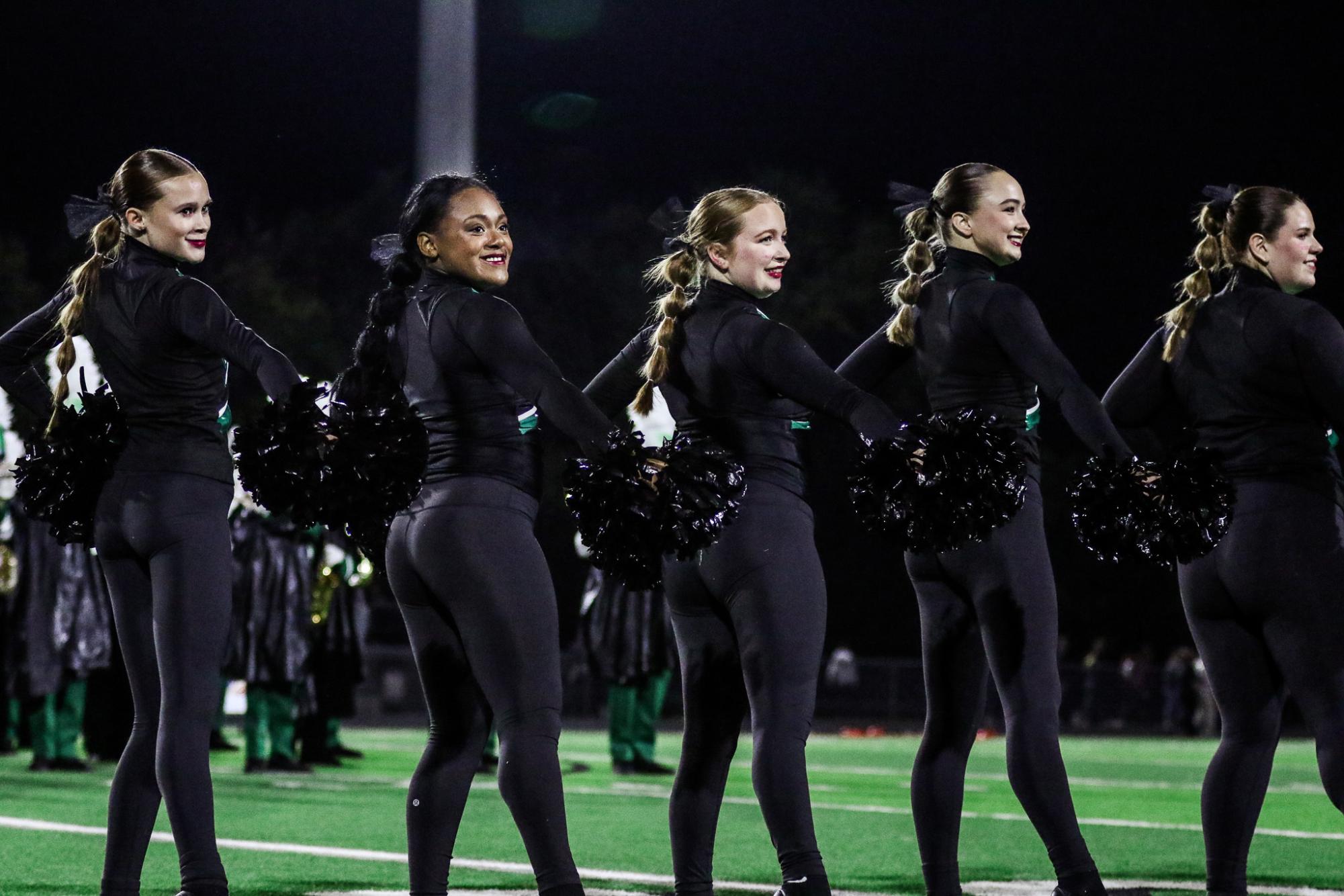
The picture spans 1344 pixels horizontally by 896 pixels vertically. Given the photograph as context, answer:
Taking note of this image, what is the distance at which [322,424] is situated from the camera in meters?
4.50

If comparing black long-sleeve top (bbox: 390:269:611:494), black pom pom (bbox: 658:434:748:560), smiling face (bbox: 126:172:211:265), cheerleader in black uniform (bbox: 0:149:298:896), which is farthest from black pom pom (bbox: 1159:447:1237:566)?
smiling face (bbox: 126:172:211:265)

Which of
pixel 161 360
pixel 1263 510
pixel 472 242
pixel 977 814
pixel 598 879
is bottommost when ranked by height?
pixel 598 879

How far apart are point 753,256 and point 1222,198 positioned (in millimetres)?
Result: 1453

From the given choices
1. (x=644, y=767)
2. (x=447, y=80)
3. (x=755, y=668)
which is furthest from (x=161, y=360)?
(x=447, y=80)

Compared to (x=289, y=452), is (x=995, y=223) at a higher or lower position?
higher

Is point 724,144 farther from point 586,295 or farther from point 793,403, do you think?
point 793,403

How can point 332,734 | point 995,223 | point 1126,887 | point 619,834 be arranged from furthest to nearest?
point 332,734
point 619,834
point 1126,887
point 995,223

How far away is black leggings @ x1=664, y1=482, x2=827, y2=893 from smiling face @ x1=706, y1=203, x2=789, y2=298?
0.60 metres

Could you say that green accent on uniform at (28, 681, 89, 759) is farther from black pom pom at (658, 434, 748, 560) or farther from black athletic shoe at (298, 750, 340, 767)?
black pom pom at (658, 434, 748, 560)

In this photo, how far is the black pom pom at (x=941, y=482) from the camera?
4684 millimetres

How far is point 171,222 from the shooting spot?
193 inches

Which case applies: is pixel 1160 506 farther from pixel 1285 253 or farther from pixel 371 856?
pixel 371 856

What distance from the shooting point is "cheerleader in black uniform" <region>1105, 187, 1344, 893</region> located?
490 cm

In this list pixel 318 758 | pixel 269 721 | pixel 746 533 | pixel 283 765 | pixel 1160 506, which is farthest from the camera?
pixel 318 758
